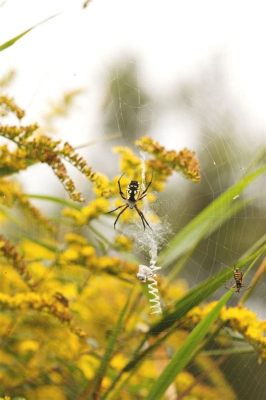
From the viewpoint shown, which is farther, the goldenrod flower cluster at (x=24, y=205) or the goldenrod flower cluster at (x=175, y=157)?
the goldenrod flower cluster at (x=24, y=205)

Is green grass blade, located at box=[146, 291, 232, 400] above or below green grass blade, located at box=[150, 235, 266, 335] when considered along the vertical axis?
below

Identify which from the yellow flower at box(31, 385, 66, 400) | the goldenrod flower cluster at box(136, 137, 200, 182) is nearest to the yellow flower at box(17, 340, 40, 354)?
the yellow flower at box(31, 385, 66, 400)

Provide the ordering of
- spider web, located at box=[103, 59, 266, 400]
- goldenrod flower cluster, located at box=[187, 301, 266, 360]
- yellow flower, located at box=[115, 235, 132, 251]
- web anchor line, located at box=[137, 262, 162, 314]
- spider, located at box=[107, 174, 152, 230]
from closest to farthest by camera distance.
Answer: goldenrod flower cluster, located at box=[187, 301, 266, 360], web anchor line, located at box=[137, 262, 162, 314], yellow flower, located at box=[115, 235, 132, 251], spider, located at box=[107, 174, 152, 230], spider web, located at box=[103, 59, 266, 400]

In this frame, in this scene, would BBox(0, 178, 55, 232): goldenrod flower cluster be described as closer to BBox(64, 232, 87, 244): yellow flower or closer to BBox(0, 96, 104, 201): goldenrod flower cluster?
BBox(64, 232, 87, 244): yellow flower

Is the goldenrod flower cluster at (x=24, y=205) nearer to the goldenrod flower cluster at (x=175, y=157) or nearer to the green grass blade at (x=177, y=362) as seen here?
the goldenrod flower cluster at (x=175, y=157)

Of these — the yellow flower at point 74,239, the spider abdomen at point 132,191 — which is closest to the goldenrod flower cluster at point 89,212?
the yellow flower at point 74,239

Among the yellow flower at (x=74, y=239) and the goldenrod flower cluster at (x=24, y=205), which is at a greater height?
the yellow flower at (x=74, y=239)

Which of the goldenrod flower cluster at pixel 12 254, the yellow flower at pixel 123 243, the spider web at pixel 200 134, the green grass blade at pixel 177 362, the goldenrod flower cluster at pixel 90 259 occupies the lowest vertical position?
the green grass blade at pixel 177 362

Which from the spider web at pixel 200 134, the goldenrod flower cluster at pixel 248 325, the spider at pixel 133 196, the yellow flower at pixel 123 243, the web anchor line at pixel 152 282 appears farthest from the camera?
the spider web at pixel 200 134

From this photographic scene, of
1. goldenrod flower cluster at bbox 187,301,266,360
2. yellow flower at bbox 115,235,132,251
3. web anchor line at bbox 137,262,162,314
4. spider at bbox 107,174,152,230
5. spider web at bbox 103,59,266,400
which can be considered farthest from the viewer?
spider web at bbox 103,59,266,400
